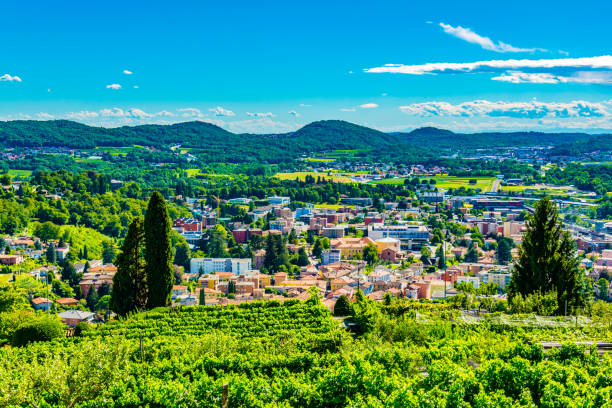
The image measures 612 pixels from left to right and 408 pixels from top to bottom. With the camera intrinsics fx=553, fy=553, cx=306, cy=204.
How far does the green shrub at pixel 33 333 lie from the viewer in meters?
12.7

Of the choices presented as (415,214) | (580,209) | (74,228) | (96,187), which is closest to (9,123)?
(96,187)

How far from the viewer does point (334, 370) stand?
838cm

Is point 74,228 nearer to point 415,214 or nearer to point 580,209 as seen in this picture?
point 415,214

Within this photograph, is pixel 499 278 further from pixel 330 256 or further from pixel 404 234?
pixel 404 234

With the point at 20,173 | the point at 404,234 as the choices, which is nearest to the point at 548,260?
the point at 404,234

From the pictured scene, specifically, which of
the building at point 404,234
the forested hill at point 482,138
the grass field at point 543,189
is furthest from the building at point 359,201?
the forested hill at point 482,138

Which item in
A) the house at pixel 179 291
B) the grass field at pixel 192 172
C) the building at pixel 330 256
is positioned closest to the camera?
the house at pixel 179 291

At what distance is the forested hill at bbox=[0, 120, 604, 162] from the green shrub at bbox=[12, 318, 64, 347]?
11515cm

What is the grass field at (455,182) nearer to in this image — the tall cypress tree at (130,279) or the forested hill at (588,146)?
the forested hill at (588,146)

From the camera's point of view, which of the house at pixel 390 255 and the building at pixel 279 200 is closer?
the house at pixel 390 255

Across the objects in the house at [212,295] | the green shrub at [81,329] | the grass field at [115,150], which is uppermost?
the grass field at [115,150]

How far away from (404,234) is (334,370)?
187ft

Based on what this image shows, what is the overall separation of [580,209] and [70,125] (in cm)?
11204

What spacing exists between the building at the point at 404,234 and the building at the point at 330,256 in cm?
1024
